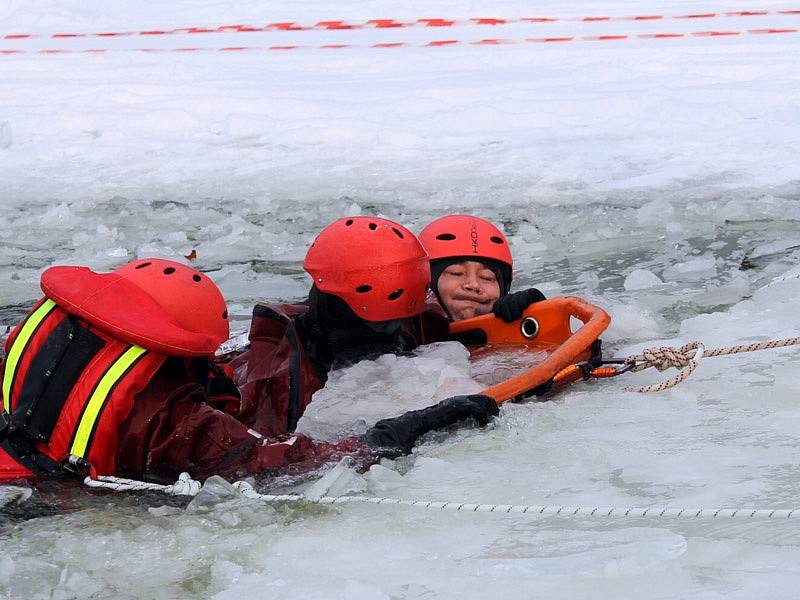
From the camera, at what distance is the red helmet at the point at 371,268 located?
4492 mm

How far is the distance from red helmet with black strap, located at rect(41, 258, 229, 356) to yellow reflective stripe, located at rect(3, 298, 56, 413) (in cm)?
6

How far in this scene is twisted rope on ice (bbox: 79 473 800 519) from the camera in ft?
9.81

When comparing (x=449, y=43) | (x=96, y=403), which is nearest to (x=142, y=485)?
(x=96, y=403)

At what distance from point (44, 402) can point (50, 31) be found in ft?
42.7

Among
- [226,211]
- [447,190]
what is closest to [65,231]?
[226,211]

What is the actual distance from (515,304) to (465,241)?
1.72 ft

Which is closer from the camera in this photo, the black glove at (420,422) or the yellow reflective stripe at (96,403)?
the yellow reflective stripe at (96,403)

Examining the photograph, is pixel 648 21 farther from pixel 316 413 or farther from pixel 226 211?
pixel 316 413

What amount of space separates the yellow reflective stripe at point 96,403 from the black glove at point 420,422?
33.8 inches

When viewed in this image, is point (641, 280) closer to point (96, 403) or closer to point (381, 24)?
point (96, 403)

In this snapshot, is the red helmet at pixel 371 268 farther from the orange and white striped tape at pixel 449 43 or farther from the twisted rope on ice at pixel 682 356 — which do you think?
the orange and white striped tape at pixel 449 43

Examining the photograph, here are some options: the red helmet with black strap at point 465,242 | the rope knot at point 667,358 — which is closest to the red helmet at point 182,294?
the rope knot at point 667,358

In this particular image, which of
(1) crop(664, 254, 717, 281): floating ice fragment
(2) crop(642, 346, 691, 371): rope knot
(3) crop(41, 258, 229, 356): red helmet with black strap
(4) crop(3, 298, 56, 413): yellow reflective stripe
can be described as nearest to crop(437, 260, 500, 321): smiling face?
(2) crop(642, 346, 691, 371): rope knot

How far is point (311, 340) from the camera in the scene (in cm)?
461
